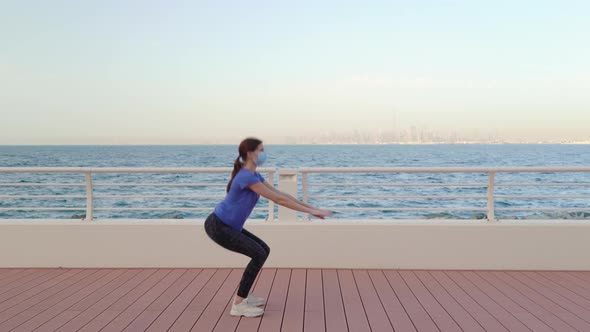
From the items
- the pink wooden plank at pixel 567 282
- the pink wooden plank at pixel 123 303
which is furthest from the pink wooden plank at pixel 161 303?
the pink wooden plank at pixel 567 282

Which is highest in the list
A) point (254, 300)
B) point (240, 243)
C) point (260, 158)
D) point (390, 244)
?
point (260, 158)

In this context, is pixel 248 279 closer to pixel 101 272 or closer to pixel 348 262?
pixel 348 262

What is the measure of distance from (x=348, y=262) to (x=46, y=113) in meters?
39.6

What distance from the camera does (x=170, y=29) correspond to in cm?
3256

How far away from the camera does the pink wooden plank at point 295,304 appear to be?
3.66m

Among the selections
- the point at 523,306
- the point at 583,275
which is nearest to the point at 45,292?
the point at 523,306

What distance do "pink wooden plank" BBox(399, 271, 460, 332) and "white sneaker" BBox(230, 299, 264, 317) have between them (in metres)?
1.36

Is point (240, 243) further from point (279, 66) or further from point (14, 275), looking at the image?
point (279, 66)

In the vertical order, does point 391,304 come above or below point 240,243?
below

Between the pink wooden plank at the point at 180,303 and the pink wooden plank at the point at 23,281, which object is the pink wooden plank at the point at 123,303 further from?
the pink wooden plank at the point at 23,281

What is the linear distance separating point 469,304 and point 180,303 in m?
2.45

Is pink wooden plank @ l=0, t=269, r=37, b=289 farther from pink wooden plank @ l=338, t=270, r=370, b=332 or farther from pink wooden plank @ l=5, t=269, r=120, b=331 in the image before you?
pink wooden plank @ l=338, t=270, r=370, b=332

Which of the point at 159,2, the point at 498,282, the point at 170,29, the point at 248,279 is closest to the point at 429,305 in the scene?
the point at 498,282

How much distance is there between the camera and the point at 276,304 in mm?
4195
